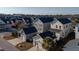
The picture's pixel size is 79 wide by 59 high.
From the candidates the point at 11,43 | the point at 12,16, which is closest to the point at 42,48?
the point at 11,43

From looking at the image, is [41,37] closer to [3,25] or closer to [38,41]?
[38,41]

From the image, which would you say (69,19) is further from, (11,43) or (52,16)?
(11,43)

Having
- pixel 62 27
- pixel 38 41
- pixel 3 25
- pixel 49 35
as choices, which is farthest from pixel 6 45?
pixel 62 27

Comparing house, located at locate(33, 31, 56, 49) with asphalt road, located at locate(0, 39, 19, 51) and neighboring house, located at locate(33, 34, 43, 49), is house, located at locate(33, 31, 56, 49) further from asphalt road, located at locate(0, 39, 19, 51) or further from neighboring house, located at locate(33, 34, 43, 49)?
asphalt road, located at locate(0, 39, 19, 51)

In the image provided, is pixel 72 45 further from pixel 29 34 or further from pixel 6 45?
pixel 6 45

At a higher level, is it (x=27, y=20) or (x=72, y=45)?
(x=27, y=20)
